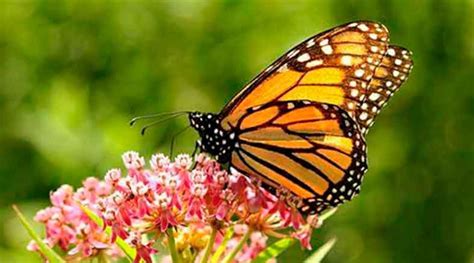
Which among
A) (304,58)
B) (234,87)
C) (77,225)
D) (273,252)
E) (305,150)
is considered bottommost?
(273,252)

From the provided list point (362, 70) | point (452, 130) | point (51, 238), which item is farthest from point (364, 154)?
point (452, 130)

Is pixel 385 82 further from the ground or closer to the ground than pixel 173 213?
further from the ground

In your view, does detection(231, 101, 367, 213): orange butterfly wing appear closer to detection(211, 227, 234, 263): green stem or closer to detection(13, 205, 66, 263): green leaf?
detection(211, 227, 234, 263): green stem

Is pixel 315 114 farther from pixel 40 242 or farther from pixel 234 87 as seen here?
pixel 234 87

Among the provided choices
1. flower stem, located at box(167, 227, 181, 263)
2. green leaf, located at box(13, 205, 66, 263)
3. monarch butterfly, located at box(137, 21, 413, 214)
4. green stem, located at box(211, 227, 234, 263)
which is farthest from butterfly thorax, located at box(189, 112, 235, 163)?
green leaf, located at box(13, 205, 66, 263)

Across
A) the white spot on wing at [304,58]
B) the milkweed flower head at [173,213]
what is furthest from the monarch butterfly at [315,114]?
the milkweed flower head at [173,213]

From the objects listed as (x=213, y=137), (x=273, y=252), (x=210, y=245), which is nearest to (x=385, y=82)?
(x=213, y=137)

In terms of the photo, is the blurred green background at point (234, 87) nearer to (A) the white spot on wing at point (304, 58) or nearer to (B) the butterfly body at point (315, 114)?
(B) the butterfly body at point (315, 114)
